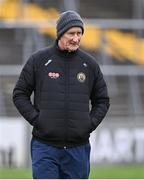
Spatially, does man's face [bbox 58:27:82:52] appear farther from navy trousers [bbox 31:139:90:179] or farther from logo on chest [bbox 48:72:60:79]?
navy trousers [bbox 31:139:90:179]

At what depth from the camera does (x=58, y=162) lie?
234 inches

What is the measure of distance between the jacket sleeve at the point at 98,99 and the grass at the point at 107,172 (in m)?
6.02

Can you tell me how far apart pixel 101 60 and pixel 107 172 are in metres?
3.67

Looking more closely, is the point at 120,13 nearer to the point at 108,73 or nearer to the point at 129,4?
the point at 129,4

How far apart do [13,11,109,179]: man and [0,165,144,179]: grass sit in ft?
20.2

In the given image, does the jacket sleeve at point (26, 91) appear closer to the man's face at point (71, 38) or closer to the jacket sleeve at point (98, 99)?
the man's face at point (71, 38)

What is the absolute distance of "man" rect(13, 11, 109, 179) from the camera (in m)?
5.88

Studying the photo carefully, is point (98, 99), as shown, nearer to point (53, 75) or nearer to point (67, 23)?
point (53, 75)

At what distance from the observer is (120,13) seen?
1942 centimetres

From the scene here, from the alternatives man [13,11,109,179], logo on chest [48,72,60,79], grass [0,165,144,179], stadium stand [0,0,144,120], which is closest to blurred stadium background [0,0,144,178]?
stadium stand [0,0,144,120]

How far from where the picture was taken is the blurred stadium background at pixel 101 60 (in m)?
14.4

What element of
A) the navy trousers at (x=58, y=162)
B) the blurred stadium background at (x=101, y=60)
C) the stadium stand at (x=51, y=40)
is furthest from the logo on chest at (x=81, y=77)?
the stadium stand at (x=51, y=40)

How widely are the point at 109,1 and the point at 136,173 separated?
7652 mm

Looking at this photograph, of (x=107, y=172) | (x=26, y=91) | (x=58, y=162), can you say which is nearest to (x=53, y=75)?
(x=26, y=91)
